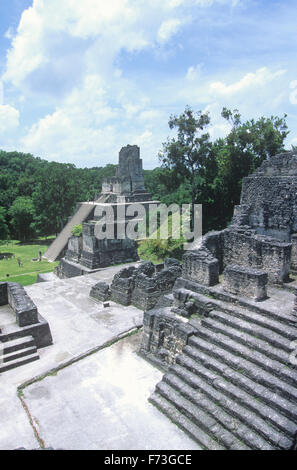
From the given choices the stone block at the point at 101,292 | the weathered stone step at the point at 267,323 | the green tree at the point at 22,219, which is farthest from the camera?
the green tree at the point at 22,219

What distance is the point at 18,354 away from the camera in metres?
8.44

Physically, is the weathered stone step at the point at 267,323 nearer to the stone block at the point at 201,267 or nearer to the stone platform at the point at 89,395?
the stone block at the point at 201,267

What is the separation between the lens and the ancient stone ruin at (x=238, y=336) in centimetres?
538

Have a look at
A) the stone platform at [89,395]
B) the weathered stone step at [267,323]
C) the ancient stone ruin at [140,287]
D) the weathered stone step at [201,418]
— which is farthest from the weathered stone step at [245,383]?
the ancient stone ruin at [140,287]

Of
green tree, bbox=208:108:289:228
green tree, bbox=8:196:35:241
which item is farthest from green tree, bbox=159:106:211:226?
green tree, bbox=8:196:35:241

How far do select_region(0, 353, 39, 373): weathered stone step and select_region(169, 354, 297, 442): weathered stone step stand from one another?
13.0ft

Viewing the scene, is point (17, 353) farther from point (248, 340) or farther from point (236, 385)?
point (248, 340)

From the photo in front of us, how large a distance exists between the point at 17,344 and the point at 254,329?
6273 millimetres

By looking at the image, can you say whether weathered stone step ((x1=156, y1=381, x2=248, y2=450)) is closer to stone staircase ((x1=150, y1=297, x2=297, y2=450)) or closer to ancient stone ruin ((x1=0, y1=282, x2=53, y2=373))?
stone staircase ((x1=150, y1=297, x2=297, y2=450))

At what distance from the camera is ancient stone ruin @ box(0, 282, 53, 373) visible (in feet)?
27.3

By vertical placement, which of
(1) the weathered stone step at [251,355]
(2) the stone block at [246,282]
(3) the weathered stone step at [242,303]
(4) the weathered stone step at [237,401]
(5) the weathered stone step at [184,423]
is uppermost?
(2) the stone block at [246,282]

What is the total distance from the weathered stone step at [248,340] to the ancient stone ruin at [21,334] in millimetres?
4858

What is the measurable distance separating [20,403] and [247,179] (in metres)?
9.51

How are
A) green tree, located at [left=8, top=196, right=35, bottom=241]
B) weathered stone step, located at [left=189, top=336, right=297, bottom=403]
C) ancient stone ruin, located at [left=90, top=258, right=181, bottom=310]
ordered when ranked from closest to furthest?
weathered stone step, located at [left=189, top=336, right=297, bottom=403] < ancient stone ruin, located at [left=90, top=258, right=181, bottom=310] < green tree, located at [left=8, top=196, right=35, bottom=241]
